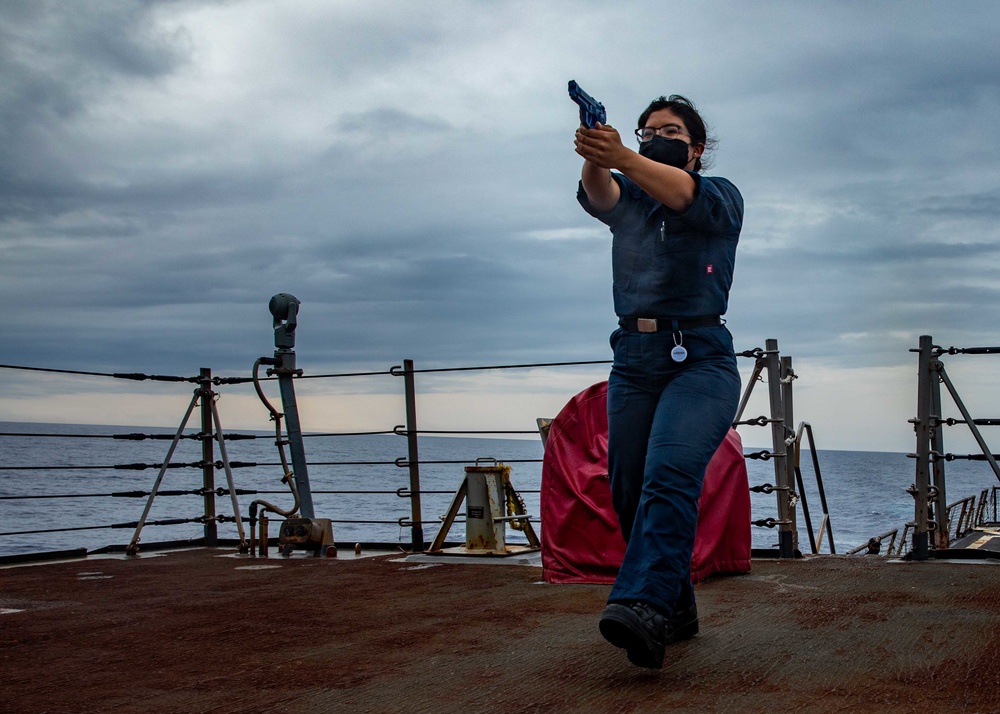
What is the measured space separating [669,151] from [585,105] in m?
0.36

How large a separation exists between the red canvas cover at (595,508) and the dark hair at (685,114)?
1.56 m

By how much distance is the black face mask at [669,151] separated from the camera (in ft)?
7.45

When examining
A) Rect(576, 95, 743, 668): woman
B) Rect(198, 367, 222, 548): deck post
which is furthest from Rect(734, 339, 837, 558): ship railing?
Rect(198, 367, 222, 548): deck post

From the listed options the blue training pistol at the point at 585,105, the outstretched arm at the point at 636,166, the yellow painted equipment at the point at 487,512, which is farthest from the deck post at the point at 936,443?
the blue training pistol at the point at 585,105

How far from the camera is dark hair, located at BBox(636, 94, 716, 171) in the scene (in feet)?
7.62

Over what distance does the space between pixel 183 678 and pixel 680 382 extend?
4.33ft

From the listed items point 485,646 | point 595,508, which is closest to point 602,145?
point 485,646

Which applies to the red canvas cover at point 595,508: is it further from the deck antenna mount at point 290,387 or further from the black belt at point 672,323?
the deck antenna mount at point 290,387

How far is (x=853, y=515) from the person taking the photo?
36.9 metres

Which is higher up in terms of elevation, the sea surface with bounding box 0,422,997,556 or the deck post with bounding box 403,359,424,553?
the deck post with bounding box 403,359,424,553

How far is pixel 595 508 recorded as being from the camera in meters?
3.73

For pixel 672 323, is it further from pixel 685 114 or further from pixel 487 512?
pixel 487 512

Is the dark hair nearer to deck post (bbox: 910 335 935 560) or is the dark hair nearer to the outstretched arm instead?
the outstretched arm

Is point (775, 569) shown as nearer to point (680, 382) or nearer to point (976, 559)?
point (976, 559)
